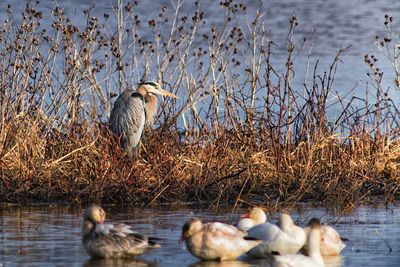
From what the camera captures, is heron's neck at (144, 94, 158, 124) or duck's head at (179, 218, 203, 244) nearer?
duck's head at (179, 218, 203, 244)

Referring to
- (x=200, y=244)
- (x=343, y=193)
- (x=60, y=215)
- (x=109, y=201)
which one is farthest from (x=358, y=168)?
(x=200, y=244)

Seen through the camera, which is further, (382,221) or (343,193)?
(343,193)

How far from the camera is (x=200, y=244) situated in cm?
471

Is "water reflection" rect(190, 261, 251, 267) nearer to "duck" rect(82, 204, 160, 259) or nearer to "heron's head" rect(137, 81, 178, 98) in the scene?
"duck" rect(82, 204, 160, 259)

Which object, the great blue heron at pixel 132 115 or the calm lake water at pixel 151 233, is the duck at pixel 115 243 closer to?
the calm lake water at pixel 151 233

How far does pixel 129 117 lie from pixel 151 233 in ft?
19.8

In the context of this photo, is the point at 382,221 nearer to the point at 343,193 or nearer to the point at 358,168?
the point at 343,193

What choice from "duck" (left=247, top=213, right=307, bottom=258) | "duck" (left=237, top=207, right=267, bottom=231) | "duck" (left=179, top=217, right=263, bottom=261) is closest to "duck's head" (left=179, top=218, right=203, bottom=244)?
"duck" (left=179, top=217, right=263, bottom=261)

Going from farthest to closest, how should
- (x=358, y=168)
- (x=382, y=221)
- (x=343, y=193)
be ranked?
(x=358, y=168) < (x=343, y=193) < (x=382, y=221)

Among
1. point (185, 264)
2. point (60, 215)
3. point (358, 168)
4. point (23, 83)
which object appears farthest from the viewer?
point (23, 83)

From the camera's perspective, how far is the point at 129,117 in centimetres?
1182

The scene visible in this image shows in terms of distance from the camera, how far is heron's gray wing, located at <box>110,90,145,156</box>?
11727 mm

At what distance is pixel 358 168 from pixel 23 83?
5.79 metres

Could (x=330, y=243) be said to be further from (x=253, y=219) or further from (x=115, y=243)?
(x=115, y=243)
